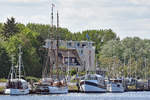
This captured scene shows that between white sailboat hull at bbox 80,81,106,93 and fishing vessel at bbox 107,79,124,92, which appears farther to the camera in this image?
fishing vessel at bbox 107,79,124,92

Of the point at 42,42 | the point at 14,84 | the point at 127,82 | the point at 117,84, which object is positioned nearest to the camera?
the point at 14,84

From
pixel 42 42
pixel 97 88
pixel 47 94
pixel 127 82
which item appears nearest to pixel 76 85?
pixel 97 88

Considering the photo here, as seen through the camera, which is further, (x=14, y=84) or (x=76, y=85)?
(x=76, y=85)

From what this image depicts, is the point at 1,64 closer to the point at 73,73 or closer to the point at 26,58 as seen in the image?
the point at 26,58

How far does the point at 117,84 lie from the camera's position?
157m

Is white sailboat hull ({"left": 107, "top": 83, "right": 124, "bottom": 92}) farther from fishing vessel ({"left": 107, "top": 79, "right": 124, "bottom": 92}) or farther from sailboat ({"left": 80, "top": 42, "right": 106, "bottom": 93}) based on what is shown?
sailboat ({"left": 80, "top": 42, "right": 106, "bottom": 93})

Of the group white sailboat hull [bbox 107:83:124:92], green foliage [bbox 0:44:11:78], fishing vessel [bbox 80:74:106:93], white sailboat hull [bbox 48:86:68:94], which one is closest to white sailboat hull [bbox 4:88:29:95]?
white sailboat hull [bbox 48:86:68:94]

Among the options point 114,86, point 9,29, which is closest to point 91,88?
point 114,86

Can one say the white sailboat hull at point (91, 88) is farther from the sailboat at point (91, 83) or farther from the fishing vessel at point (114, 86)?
the fishing vessel at point (114, 86)

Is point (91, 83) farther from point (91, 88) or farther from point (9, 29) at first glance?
point (9, 29)

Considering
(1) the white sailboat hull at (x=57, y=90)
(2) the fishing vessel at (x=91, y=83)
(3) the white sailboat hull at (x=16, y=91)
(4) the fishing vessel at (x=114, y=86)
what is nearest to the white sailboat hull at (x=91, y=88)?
(2) the fishing vessel at (x=91, y=83)

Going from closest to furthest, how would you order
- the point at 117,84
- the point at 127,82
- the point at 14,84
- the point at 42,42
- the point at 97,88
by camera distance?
the point at 14,84, the point at 97,88, the point at 117,84, the point at 127,82, the point at 42,42

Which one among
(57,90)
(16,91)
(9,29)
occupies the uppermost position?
(9,29)

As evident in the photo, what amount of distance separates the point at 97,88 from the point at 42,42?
45.7m
